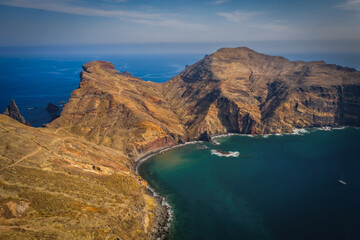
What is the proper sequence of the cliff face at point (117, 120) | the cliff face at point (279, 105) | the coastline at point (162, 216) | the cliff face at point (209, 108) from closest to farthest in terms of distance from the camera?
the coastline at point (162, 216) → the cliff face at point (117, 120) → the cliff face at point (209, 108) → the cliff face at point (279, 105)

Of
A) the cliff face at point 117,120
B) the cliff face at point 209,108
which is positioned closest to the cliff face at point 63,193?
the cliff face at point 117,120

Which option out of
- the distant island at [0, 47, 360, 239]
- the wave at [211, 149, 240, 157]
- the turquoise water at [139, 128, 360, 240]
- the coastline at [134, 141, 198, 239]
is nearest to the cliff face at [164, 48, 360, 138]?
the distant island at [0, 47, 360, 239]

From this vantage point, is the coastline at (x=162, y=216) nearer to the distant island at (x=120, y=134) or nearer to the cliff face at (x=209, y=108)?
the distant island at (x=120, y=134)

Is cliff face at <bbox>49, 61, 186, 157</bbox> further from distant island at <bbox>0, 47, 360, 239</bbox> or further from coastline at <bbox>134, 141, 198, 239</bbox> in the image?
coastline at <bbox>134, 141, 198, 239</bbox>

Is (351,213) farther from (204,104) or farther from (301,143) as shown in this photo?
(204,104)

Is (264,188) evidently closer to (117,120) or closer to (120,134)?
(120,134)

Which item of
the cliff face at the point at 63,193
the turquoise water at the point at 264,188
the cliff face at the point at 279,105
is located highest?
the cliff face at the point at 279,105

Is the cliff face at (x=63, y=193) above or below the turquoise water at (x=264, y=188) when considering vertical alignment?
above

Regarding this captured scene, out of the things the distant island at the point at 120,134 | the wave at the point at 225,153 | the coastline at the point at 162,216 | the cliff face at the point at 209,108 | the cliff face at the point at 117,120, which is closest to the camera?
the distant island at the point at 120,134
